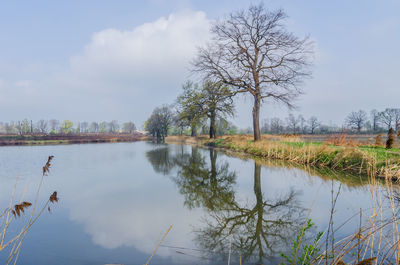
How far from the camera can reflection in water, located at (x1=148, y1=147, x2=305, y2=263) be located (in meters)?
2.56

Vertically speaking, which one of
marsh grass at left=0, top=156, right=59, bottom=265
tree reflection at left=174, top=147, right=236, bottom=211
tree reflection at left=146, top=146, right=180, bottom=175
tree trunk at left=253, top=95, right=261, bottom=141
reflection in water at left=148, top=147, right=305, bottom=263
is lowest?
tree reflection at left=146, top=146, right=180, bottom=175

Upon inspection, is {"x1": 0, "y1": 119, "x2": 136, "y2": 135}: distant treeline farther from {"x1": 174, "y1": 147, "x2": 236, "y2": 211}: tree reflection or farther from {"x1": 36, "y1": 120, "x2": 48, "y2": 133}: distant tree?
{"x1": 174, "y1": 147, "x2": 236, "y2": 211}: tree reflection

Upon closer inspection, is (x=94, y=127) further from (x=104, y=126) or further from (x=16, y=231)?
(x=16, y=231)

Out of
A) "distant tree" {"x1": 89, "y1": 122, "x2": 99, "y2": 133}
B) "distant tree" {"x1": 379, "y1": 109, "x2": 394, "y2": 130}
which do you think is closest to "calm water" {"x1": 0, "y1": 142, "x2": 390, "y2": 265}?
"distant tree" {"x1": 379, "y1": 109, "x2": 394, "y2": 130}

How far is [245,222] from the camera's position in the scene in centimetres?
331

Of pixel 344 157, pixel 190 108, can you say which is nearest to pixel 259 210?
pixel 344 157

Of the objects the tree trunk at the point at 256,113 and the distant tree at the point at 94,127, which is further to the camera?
the distant tree at the point at 94,127

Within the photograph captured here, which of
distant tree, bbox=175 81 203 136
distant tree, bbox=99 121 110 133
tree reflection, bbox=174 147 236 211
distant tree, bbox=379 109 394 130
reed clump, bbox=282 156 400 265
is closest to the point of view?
reed clump, bbox=282 156 400 265

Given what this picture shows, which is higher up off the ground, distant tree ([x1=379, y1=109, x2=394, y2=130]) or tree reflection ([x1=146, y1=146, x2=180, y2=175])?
distant tree ([x1=379, y1=109, x2=394, y2=130])

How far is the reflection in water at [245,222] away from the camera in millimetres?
2557

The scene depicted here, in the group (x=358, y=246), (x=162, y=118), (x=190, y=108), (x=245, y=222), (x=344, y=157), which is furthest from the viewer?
(x=162, y=118)

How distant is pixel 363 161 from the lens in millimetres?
6762

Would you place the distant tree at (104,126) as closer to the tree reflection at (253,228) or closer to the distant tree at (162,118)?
the distant tree at (162,118)

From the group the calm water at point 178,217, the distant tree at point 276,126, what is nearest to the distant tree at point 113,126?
the distant tree at point 276,126
